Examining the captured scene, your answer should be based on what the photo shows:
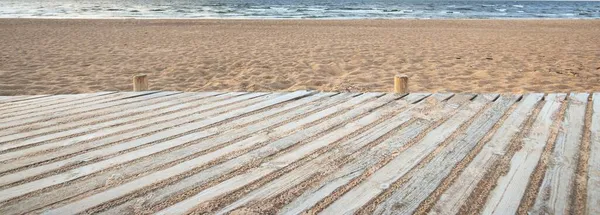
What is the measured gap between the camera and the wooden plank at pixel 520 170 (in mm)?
1600

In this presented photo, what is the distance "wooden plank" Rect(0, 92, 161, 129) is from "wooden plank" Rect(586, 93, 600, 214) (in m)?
3.07

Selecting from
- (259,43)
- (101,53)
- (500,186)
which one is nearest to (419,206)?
(500,186)

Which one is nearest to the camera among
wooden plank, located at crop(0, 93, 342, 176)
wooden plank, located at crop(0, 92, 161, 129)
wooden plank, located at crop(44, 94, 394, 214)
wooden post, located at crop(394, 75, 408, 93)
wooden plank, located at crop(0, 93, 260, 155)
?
wooden plank, located at crop(44, 94, 394, 214)

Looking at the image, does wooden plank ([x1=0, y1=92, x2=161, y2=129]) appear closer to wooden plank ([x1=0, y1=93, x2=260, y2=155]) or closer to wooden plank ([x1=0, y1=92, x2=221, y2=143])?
wooden plank ([x1=0, y1=92, x2=221, y2=143])

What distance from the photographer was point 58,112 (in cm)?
291

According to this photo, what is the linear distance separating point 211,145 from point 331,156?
26.5 inches

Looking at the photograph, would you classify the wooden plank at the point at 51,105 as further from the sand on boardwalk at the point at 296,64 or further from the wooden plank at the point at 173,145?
the sand on boardwalk at the point at 296,64

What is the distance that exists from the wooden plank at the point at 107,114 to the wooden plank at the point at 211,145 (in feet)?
2.56

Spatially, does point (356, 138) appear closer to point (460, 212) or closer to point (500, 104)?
point (460, 212)

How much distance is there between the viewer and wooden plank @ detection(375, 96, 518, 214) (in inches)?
62.9

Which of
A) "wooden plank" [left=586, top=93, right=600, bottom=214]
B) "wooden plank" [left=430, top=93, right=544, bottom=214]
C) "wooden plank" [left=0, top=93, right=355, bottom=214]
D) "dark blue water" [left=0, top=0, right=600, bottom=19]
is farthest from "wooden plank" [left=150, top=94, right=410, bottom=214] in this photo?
"dark blue water" [left=0, top=0, right=600, bottom=19]

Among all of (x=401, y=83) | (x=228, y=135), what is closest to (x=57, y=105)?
(x=228, y=135)

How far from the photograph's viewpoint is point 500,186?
5.75 feet

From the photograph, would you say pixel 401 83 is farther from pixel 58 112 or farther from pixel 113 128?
pixel 58 112
